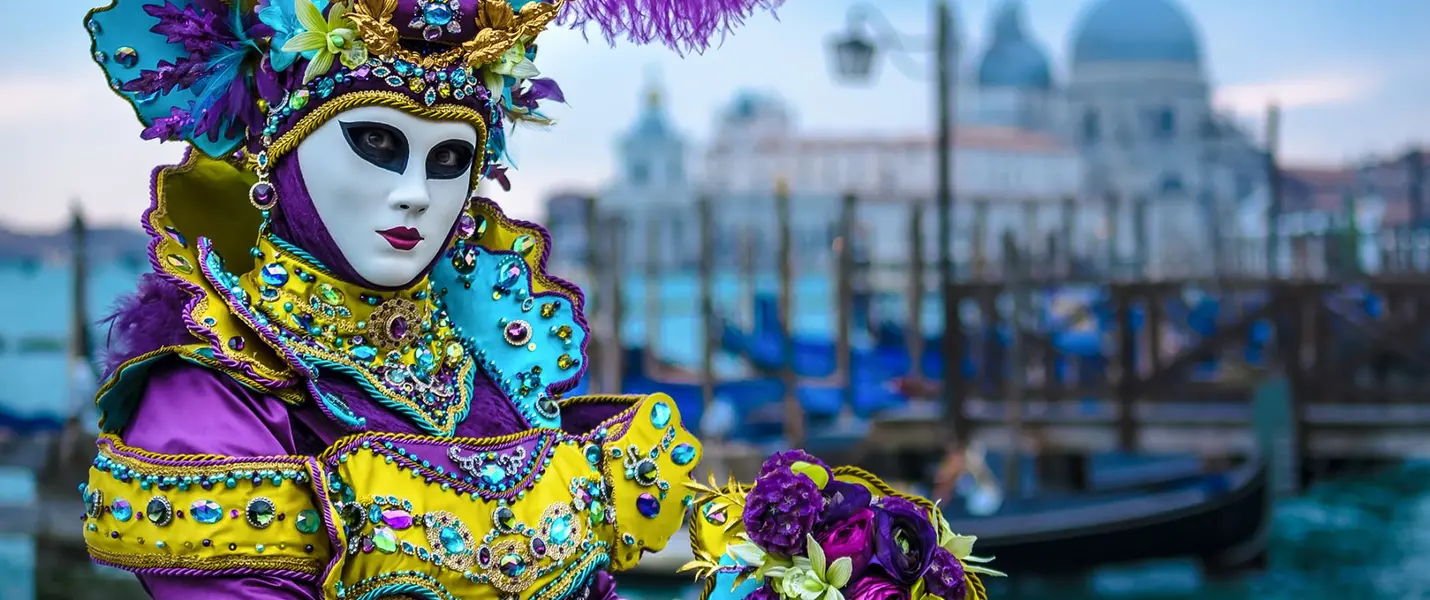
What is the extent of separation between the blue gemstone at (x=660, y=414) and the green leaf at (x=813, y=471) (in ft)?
0.83

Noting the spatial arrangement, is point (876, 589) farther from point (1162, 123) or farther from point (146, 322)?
point (1162, 123)

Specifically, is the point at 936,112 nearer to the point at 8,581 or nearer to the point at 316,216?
the point at 8,581

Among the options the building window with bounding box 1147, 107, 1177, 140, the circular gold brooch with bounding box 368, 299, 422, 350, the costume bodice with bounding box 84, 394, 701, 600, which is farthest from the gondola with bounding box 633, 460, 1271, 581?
the building window with bounding box 1147, 107, 1177, 140

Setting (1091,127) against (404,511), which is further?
(1091,127)

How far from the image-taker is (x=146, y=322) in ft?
5.32

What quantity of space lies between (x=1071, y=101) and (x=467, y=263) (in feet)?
197

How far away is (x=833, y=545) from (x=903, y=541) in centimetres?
7

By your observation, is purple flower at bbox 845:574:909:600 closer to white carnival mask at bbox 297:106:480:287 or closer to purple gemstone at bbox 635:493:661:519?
purple gemstone at bbox 635:493:661:519

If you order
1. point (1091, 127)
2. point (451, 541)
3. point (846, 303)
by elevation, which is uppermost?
point (1091, 127)

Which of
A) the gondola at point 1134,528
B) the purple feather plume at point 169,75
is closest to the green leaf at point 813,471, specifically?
the purple feather plume at point 169,75

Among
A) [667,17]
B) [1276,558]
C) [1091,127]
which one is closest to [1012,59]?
[1091,127]

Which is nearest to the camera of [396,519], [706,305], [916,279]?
[396,519]

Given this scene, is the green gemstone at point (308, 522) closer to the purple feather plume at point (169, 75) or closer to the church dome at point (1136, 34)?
the purple feather plume at point (169, 75)

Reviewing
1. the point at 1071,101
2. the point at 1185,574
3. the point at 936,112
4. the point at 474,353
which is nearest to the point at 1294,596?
the point at 1185,574
